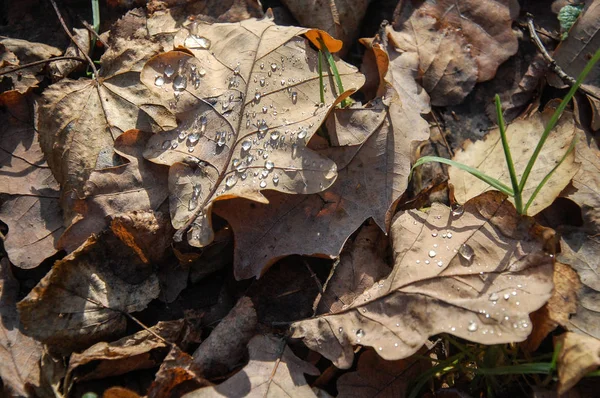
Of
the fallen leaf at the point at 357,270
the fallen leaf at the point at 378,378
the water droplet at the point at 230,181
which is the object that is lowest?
the fallen leaf at the point at 378,378

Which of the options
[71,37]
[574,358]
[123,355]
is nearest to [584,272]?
[574,358]

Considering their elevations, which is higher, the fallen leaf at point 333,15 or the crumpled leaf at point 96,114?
the fallen leaf at point 333,15

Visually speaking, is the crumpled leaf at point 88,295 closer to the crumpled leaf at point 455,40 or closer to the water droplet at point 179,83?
the water droplet at point 179,83

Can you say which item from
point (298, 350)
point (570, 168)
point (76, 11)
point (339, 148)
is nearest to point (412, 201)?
point (339, 148)

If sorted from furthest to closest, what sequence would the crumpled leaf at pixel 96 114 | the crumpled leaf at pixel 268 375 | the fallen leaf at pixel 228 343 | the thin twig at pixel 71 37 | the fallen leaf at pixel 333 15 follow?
the fallen leaf at pixel 333 15 → the thin twig at pixel 71 37 → the crumpled leaf at pixel 96 114 → the fallen leaf at pixel 228 343 → the crumpled leaf at pixel 268 375

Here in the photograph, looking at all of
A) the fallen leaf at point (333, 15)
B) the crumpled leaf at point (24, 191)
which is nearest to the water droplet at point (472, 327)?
the fallen leaf at point (333, 15)

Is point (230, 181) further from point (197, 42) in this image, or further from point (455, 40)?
point (455, 40)

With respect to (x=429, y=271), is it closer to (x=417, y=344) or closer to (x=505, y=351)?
(x=417, y=344)

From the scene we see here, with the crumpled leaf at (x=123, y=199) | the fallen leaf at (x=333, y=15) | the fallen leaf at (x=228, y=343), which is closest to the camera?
the fallen leaf at (x=228, y=343)
